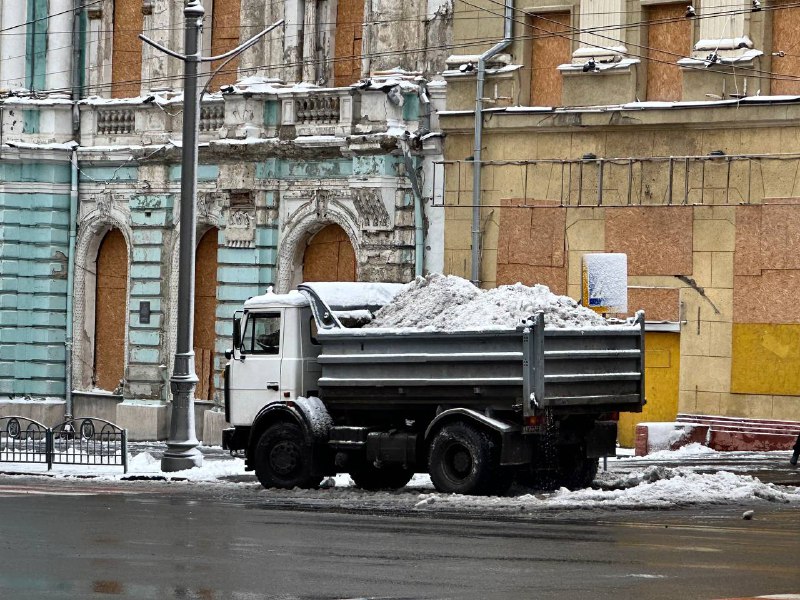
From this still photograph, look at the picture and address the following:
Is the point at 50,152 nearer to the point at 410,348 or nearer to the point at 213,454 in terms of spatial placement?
the point at 213,454

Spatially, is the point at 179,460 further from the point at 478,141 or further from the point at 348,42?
the point at 348,42

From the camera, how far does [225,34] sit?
125ft

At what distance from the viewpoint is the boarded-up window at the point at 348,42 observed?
35938mm

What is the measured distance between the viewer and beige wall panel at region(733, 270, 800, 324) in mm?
29938

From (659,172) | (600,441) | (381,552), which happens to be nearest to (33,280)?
(659,172)

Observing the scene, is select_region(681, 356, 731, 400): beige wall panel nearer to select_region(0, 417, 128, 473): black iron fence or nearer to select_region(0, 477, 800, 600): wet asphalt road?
select_region(0, 417, 128, 473): black iron fence

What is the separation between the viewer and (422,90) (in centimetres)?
3425

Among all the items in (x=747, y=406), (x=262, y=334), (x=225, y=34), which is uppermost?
(x=225, y=34)

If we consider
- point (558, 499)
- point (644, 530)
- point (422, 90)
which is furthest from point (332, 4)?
point (644, 530)

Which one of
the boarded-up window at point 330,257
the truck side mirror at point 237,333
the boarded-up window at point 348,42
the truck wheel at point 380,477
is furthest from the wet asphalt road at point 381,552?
the boarded-up window at point 348,42

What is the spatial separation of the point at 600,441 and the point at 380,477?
9.54 feet

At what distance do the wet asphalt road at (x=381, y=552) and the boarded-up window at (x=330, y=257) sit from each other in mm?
14541

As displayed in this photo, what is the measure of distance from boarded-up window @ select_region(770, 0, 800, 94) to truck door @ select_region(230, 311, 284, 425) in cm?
1012

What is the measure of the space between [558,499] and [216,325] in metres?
17.2
